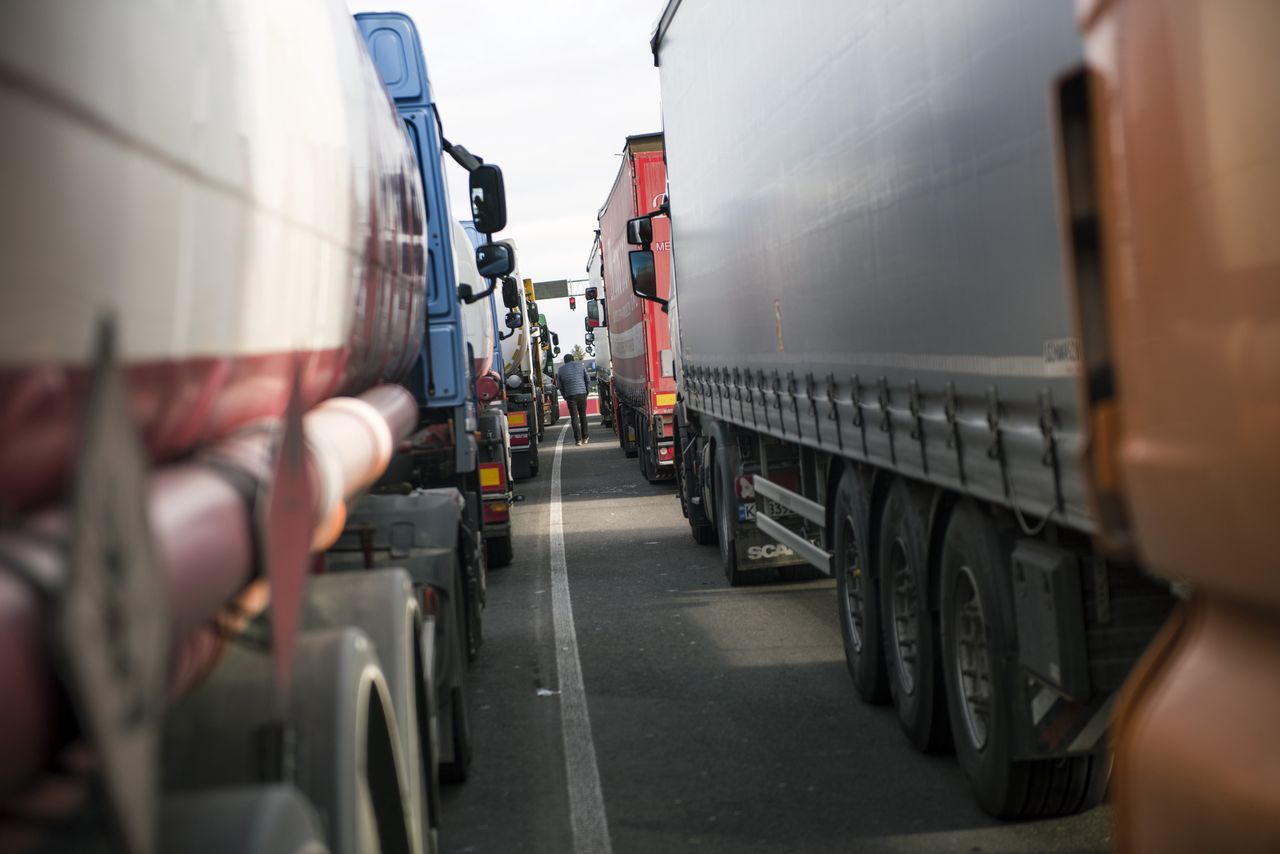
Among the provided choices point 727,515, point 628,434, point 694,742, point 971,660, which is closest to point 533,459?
point 628,434

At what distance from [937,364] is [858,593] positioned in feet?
10.2

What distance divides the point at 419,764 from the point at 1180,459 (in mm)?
2937

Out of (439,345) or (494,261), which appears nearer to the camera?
(439,345)

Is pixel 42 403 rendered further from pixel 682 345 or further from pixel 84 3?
pixel 682 345

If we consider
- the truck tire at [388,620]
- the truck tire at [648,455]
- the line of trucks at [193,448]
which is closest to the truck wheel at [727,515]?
the line of trucks at [193,448]

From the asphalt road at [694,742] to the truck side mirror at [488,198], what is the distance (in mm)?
3036

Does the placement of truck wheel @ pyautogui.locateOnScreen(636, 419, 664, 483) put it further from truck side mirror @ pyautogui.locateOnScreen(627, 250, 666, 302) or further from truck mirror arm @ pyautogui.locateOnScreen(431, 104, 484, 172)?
truck mirror arm @ pyautogui.locateOnScreen(431, 104, 484, 172)

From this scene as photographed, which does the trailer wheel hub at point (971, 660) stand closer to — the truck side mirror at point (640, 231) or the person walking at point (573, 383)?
the truck side mirror at point (640, 231)

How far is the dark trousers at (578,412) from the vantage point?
3816cm

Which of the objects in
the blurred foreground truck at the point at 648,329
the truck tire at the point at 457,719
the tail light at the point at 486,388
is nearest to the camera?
the truck tire at the point at 457,719

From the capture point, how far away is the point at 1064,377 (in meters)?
5.09

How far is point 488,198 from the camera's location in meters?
11.6

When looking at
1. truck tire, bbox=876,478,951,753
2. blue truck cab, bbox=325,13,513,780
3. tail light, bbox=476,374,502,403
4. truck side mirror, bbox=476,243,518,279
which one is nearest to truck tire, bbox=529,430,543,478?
tail light, bbox=476,374,502,403

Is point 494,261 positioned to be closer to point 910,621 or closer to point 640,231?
point 640,231
